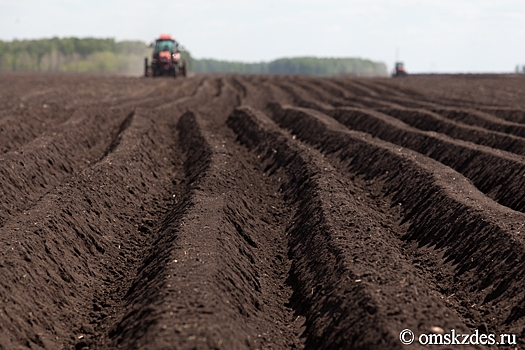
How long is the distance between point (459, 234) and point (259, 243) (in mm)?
2303

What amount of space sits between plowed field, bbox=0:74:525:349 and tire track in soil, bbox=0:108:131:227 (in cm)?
4

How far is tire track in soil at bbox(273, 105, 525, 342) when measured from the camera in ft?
19.4

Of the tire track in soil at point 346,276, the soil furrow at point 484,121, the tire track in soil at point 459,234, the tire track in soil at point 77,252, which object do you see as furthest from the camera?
the soil furrow at point 484,121

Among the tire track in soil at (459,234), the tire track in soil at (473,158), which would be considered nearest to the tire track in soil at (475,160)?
the tire track in soil at (473,158)

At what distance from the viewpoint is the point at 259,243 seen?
771cm

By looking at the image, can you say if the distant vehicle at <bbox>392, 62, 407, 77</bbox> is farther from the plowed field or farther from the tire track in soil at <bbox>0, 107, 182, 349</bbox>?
the tire track in soil at <bbox>0, 107, 182, 349</bbox>

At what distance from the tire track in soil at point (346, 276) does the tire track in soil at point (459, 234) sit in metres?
0.48

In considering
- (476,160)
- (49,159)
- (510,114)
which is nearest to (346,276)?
(476,160)

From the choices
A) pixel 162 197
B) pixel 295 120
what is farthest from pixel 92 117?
pixel 162 197

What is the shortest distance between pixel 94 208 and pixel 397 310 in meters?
4.74

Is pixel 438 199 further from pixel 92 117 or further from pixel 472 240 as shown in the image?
pixel 92 117

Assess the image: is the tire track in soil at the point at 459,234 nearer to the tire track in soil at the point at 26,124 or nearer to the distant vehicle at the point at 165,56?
the tire track in soil at the point at 26,124

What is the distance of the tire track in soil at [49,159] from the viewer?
30.8 ft

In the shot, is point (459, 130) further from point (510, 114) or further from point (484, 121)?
point (510, 114)
